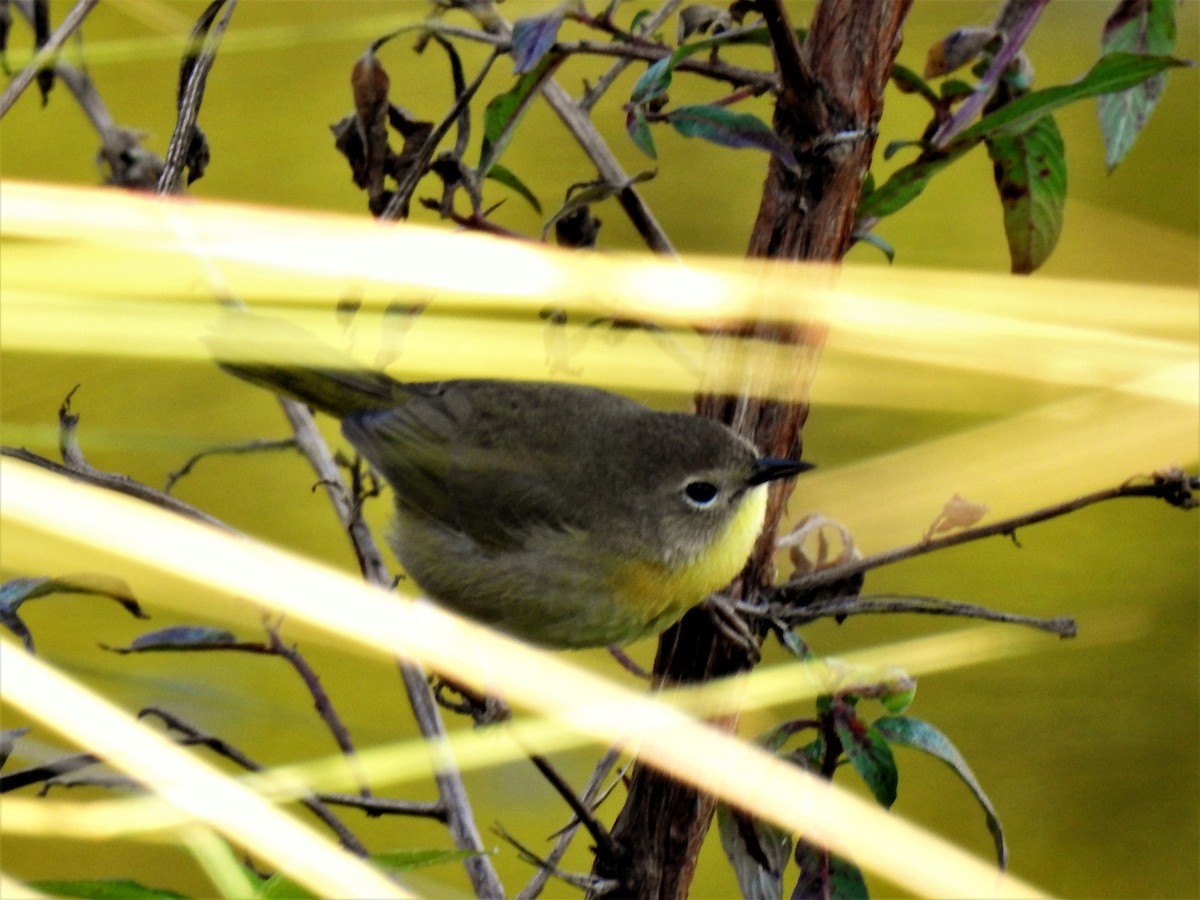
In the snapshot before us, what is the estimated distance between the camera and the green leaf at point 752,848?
903mm

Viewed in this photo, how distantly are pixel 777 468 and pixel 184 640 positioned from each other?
0.55m

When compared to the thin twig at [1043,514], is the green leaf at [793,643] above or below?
below

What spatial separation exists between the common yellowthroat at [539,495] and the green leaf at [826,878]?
0.36 metres

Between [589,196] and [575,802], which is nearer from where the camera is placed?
[575,802]

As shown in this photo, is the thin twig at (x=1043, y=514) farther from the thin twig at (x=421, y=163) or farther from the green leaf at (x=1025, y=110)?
the thin twig at (x=421, y=163)

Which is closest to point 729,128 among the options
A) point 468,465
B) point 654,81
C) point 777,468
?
point 654,81

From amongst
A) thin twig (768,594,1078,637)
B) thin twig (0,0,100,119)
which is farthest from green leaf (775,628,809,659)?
thin twig (0,0,100,119)

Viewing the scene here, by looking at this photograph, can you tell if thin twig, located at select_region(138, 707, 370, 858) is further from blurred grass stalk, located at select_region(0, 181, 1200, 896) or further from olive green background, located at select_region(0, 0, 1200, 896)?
olive green background, located at select_region(0, 0, 1200, 896)

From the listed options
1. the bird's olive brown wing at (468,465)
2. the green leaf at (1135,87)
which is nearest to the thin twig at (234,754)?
the bird's olive brown wing at (468,465)

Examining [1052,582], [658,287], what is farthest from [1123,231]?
[658,287]

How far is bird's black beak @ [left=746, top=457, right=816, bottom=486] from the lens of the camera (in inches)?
39.2

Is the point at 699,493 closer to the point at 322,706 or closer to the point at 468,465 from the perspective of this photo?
the point at 468,465

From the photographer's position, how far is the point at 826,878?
88 centimetres

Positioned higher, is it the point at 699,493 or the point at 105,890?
the point at 699,493
